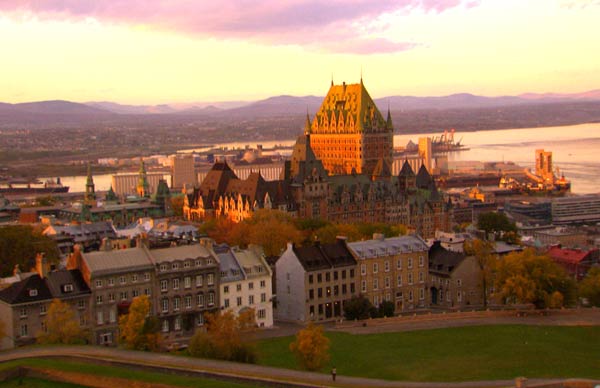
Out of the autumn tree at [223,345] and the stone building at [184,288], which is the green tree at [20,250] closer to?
the stone building at [184,288]

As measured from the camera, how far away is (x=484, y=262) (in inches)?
3260

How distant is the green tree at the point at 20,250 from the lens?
275ft

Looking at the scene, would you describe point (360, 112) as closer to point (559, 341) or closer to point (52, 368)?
point (559, 341)

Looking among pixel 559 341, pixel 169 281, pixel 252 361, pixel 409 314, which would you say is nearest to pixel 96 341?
pixel 169 281

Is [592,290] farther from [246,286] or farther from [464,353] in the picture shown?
[246,286]

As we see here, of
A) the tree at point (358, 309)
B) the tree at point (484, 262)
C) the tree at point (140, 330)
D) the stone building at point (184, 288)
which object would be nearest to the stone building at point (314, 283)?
the tree at point (358, 309)

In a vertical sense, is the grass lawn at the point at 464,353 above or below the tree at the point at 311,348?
below

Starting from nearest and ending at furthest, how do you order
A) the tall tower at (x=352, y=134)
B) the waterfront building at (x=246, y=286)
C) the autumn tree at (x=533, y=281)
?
the waterfront building at (x=246, y=286) → the autumn tree at (x=533, y=281) → the tall tower at (x=352, y=134)

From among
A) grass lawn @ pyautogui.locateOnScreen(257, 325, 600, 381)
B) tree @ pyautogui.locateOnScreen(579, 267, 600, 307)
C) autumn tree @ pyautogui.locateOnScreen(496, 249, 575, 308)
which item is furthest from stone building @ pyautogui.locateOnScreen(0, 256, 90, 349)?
tree @ pyautogui.locateOnScreen(579, 267, 600, 307)

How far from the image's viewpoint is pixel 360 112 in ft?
557

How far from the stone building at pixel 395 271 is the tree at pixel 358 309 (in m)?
4.98

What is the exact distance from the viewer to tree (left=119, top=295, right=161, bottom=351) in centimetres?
5866

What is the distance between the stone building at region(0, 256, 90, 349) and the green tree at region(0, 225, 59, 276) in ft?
A: 60.3

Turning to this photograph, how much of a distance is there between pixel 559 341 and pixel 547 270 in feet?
39.2
